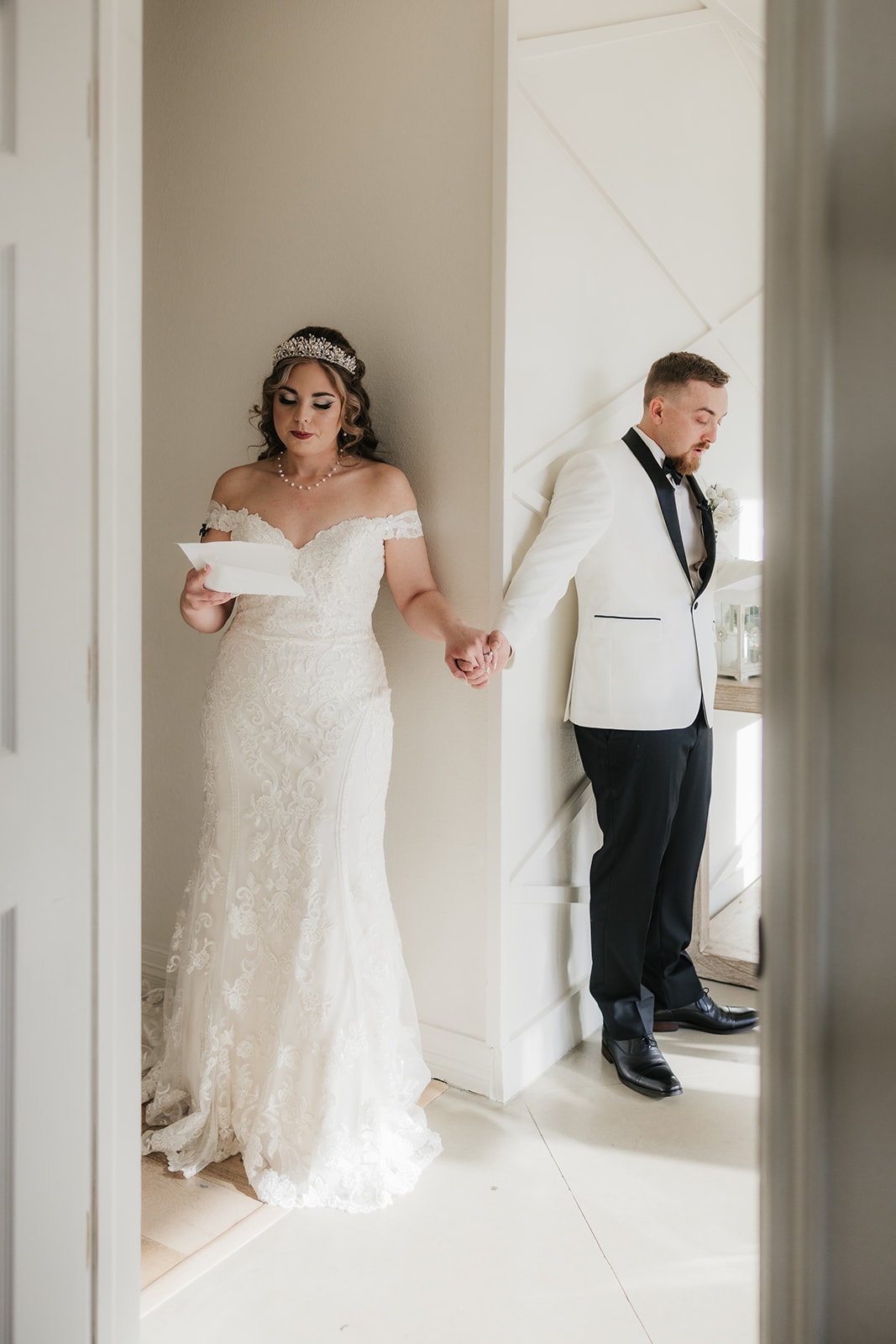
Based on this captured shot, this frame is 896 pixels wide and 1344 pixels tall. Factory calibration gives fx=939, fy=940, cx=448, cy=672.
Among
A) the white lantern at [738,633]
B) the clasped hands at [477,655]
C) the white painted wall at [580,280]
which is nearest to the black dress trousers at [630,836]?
the white painted wall at [580,280]

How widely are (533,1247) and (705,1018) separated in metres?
1.17

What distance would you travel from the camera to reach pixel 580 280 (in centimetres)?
266

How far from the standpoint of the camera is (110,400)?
1397mm

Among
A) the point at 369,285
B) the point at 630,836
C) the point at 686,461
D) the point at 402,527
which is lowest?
the point at 630,836

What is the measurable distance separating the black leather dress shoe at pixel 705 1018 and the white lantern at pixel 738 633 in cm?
110

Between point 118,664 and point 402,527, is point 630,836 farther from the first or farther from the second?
point 118,664

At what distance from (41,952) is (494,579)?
4.83 ft

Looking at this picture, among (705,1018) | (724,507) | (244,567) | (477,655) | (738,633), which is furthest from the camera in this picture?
(738,633)

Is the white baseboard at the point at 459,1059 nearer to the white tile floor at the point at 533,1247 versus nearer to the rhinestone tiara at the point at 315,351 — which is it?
the white tile floor at the point at 533,1247

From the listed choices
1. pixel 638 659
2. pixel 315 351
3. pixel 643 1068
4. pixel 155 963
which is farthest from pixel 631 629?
pixel 155 963

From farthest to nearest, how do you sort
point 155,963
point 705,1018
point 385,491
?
1. point 155,963
2. point 705,1018
3. point 385,491

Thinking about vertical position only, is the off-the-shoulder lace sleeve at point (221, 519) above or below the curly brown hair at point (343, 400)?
below

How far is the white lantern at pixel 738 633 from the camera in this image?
126 inches

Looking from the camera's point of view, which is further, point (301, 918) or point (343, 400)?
point (343, 400)
